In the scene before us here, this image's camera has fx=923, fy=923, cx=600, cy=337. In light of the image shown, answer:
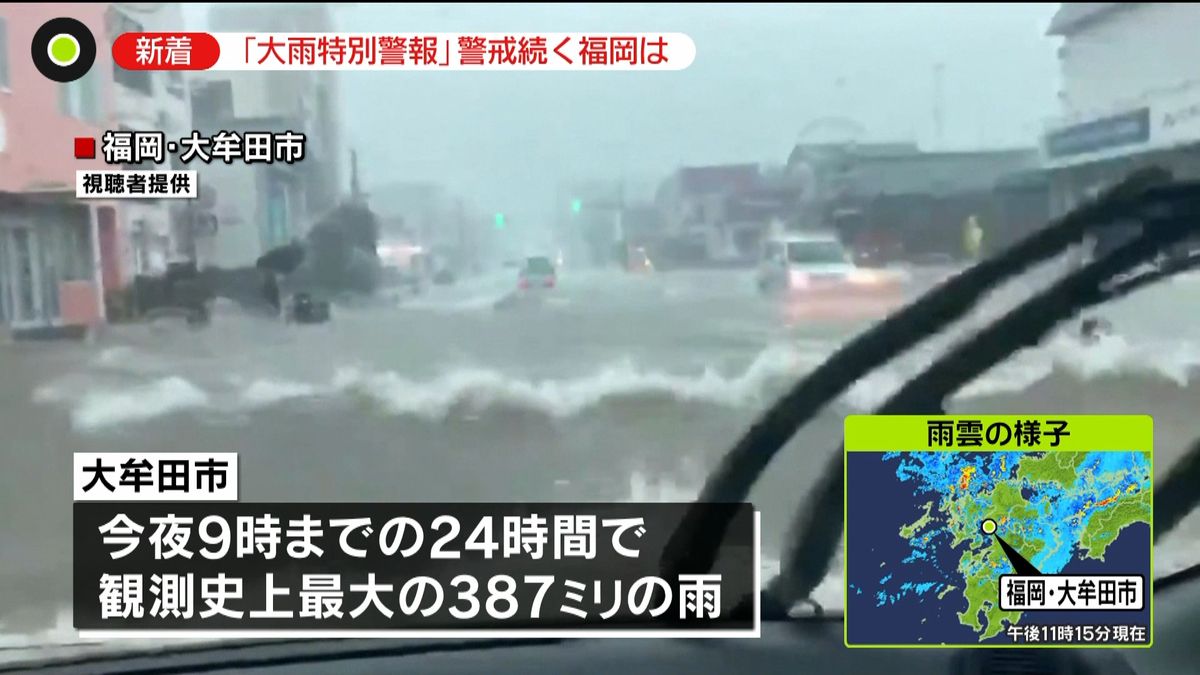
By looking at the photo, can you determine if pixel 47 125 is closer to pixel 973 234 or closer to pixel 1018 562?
pixel 973 234

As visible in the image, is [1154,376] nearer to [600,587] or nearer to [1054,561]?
[1054,561]

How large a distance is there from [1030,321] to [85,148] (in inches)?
60.8

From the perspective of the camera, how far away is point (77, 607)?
1520 millimetres

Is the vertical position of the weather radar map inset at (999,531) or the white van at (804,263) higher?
the white van at (804,263)

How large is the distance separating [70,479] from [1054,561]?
1624 millimetres

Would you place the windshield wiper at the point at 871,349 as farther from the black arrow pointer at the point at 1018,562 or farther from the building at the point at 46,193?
the building at the point at 46,193

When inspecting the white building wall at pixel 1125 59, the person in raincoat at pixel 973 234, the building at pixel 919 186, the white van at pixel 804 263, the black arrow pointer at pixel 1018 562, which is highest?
the white building wall at pixel 1125 59

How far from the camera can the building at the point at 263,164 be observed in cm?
146

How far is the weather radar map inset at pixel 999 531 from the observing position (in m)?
1.49

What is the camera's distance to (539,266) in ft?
4.94

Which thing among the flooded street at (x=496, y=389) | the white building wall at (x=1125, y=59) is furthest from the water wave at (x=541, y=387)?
the white building wall at (x=1125, y=59)

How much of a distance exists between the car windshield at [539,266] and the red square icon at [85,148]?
28.1 inches

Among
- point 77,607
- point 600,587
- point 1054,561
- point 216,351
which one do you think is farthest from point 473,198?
point 1054,561

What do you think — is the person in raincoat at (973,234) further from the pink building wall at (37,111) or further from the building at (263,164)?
Answer: the pink building wall at (37,111)
